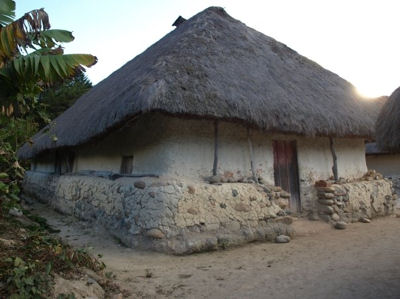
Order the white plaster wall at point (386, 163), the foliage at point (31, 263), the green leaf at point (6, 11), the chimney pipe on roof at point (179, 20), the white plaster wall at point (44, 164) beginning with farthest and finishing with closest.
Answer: the white plaster wall at point (386, 163), the white plaster wall at point (44, 164), the chimney pipe on roof at point (179, 20), the green leaf at point (6, 11), the foliage at point (31, 263)

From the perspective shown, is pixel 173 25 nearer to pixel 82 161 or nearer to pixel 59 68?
pixel 82 161

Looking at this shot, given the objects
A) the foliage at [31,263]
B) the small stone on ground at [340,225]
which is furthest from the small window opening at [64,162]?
the small stone on ground at [340,225]

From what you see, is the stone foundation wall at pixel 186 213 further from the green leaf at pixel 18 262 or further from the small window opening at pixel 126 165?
the green leaf at pixel 18 262

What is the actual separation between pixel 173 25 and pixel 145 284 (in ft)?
29.6

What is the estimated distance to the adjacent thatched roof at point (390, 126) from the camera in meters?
3.66

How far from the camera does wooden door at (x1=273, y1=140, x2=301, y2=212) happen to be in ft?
21.7

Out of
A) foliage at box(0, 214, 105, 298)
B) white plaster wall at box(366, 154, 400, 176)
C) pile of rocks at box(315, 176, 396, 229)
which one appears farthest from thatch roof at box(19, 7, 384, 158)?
white plaster wall at box(366, 154, 400, 176)

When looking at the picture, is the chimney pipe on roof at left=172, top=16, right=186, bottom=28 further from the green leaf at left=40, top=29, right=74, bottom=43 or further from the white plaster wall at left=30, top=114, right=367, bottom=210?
the green leaf at left=40, top=29, right=74, bottom=43

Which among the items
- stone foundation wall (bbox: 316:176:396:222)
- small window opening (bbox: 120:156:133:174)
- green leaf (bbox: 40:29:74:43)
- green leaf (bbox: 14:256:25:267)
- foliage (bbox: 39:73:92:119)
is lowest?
green leaf (bbox: 14:256:25:267)

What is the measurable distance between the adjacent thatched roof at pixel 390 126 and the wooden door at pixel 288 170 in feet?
7.91

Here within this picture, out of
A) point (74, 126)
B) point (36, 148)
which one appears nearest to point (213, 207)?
point (74, 126)

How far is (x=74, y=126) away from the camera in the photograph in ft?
24.2

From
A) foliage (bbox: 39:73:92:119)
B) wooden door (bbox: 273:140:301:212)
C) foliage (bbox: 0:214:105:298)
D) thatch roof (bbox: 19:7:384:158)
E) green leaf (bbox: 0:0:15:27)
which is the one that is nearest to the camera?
foliage (bbox: 0:214:105:298)

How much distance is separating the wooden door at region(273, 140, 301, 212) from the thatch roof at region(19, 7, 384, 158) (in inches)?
29.5
